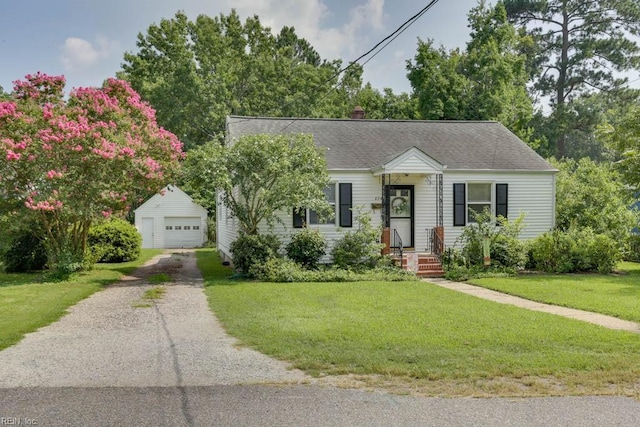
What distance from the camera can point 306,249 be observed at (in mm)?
15141

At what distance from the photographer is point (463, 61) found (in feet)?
100

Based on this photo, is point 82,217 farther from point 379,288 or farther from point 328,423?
point 328,423

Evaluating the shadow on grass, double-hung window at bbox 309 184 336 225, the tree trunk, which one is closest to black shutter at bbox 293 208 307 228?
double-hung window at bbox 309 184 336 225

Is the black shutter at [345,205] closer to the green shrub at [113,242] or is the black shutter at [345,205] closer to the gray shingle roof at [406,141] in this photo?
the gray shingle roof at [406,141]

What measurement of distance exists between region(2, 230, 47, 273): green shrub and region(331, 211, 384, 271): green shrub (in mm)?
9839

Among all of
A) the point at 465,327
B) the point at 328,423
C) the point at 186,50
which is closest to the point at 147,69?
the point at 186,50

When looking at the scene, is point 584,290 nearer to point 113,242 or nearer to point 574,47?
point 113,242

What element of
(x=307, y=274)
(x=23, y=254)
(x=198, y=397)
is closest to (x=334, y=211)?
(x=307, y=274)

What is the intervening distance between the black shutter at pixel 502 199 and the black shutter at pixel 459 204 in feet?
3.93

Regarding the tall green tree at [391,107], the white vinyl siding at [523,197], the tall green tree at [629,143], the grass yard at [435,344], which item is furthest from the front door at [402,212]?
the tall green tree at [391,107]

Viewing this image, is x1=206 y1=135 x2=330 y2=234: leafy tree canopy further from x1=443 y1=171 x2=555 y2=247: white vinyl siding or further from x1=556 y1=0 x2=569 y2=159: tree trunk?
x1=556 y1=0 x2=569 y2=159: tree trunk

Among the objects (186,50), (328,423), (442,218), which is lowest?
(328,423)

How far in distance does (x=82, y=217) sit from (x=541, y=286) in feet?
40.6

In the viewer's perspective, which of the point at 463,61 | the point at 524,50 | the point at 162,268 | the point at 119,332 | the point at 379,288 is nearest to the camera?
the point at 119,332
